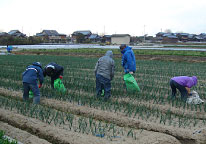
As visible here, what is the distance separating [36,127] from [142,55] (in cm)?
1867

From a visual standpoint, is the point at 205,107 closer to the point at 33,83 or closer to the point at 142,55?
the point at 33,83

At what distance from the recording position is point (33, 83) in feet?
20.4

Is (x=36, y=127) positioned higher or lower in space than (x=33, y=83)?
lower

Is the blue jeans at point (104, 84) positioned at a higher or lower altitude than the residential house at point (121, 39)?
lower

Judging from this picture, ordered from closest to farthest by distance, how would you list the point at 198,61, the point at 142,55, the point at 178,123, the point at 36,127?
the point at 36,127 < the point at 178,123 < the point at 198,61 < the point at 142,55

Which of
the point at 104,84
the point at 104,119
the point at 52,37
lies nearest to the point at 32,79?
the point at 104,84

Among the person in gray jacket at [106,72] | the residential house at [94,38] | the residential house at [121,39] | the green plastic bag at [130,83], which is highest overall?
the residential house at [94,38]

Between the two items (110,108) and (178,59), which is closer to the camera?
(110,108)

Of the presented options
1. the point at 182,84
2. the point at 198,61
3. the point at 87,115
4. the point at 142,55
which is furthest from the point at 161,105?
the point at 142,55

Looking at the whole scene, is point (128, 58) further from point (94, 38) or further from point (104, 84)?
point (94, 38)

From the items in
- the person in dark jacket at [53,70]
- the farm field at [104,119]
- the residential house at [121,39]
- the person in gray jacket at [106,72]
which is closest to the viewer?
the farm field at [104,119]

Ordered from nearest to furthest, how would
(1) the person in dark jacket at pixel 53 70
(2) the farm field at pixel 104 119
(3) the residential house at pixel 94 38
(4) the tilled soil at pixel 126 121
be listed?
(2) the farm field at pixel 104 119, (4) the tilled soil at pixel 126 121, (1) the person in dark jacket at pixel 53 70, (3) the residential house at pixel 94 38

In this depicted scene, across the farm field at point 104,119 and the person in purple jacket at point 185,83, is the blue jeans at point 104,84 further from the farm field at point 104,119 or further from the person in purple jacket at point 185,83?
the person in purple jacket at point 185,83

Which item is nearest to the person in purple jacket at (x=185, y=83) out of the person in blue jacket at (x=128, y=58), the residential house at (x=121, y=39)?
the person in blue jacket at (x=128, y=58)
